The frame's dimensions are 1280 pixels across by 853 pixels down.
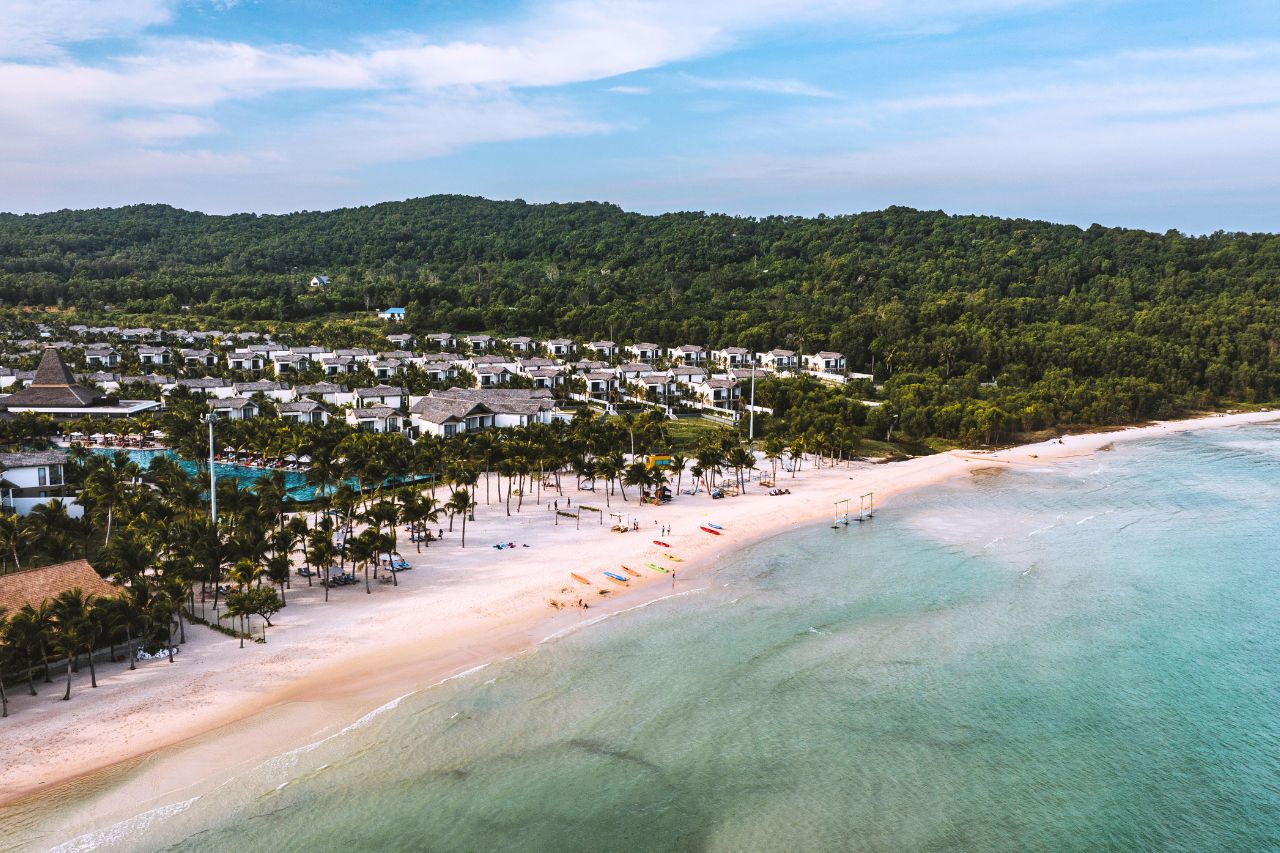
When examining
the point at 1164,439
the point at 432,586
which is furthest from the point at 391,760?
the point at 1164,439

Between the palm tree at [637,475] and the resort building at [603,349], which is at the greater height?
the resort building at [603,349]

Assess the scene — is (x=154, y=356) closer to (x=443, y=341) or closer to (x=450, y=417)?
(x=443, y=341)

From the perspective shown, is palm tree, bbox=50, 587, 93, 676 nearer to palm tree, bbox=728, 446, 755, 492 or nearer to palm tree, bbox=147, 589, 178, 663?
palm tree, bbox=147, 589, 178, 663

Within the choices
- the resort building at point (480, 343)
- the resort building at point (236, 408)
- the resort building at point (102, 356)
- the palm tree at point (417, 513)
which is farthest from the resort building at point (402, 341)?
the palm tree at point (417, 513)

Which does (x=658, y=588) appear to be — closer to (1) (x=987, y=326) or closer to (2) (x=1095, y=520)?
(2) (x=1095, y=520)

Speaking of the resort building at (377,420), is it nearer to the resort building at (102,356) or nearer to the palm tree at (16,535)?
the palm tree at (16,535)
